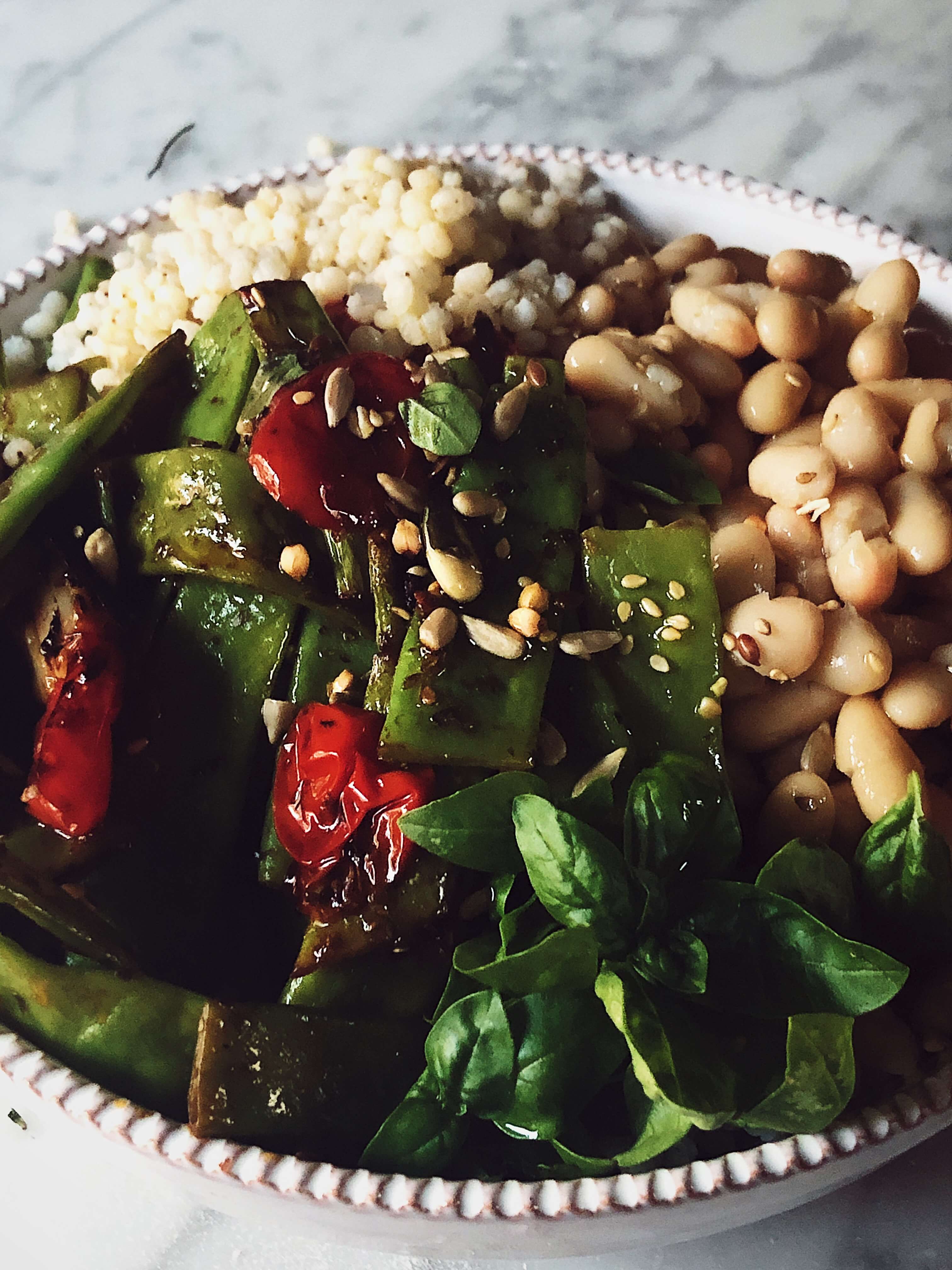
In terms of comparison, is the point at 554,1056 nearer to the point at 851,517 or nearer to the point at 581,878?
the point at 581,878

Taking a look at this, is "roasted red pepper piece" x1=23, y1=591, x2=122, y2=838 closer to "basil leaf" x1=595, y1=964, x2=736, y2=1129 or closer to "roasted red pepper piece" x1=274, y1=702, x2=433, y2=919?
"roasted red pepper piece" x1=274, y1=702, x2=433, y2=919

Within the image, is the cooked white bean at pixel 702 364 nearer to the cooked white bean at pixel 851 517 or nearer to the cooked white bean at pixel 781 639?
the cooked white bean at pixel 851 517

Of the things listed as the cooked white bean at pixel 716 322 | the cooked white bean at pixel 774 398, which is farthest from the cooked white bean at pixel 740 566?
the cooked white bean at pixel 716 322

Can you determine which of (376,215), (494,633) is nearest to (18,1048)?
(494,633)

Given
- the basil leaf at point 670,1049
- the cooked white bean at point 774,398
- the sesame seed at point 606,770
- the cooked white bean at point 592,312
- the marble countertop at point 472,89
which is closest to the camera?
the basil leaf at point 670,1049

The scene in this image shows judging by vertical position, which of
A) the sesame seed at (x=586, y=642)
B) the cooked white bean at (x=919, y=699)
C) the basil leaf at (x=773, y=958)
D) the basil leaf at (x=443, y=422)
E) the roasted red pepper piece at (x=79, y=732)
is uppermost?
the basil leaf at (x=443, y=422)

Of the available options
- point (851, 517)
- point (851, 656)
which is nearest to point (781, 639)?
point (851, 656)
